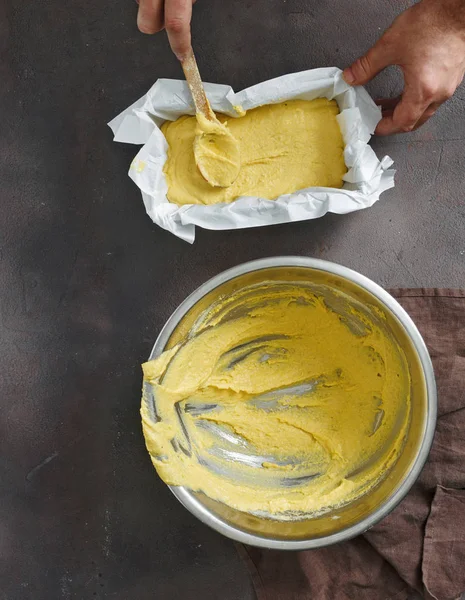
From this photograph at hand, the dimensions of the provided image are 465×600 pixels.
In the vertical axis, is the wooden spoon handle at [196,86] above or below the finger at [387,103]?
above

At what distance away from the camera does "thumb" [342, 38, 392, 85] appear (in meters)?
1.37

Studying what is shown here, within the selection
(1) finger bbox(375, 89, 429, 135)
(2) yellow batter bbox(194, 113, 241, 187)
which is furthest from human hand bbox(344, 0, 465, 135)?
(2) yellow batter bbox(194, 113, 241, 187)

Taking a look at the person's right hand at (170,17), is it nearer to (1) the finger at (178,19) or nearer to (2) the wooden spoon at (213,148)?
(1) the finger at (178,19)

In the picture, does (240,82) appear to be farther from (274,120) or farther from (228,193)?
(228,193)

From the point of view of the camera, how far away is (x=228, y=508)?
1413mm

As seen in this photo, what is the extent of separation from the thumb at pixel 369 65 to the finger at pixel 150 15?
0.52 metres

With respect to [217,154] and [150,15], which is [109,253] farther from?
[150,15]

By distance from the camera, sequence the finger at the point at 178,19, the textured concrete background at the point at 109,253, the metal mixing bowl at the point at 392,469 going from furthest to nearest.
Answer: the textured concrete background at the point at 109,253, the metal mixing bowl at the point at 392,469, the finger at the point at 178,19

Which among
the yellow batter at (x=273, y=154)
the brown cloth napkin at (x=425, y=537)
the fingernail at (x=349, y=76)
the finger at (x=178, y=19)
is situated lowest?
the brown cloth napkin at (x=425, y=537)

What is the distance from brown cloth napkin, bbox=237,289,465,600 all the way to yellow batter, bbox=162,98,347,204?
0.47 meters

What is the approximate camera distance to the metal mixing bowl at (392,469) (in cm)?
130

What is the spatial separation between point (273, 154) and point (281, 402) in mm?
693

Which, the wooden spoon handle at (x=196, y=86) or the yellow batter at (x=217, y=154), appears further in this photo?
the yellow batter at (x=217, y=154)

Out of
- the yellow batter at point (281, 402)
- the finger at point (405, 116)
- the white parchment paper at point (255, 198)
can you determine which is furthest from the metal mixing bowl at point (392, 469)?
the finger at point (405, 116)
